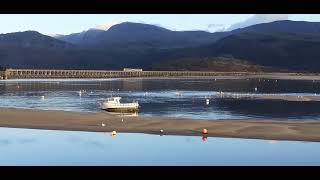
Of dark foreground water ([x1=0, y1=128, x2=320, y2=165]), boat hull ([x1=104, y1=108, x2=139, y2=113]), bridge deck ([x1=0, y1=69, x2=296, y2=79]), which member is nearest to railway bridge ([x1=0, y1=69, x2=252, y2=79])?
bridge deck ([x1=0, y1=69, x2=296, y2=79])

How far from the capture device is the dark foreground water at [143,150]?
744 inches

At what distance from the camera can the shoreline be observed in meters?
28.4

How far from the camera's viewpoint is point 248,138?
26891 mm

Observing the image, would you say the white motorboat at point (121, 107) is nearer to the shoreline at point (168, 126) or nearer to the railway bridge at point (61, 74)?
the shoreline at point (168, 126)
